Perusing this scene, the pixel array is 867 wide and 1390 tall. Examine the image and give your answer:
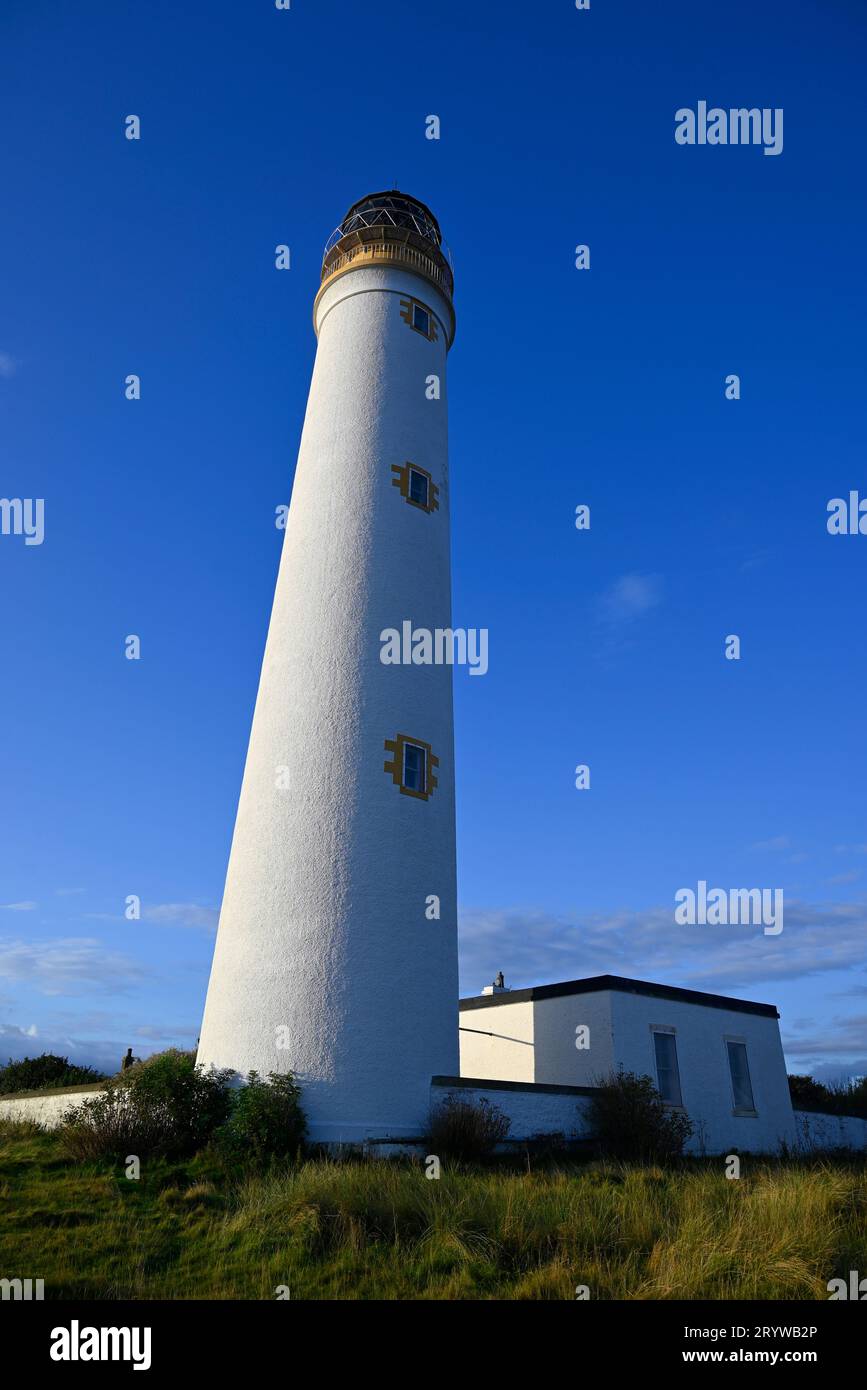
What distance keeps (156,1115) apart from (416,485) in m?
13.2

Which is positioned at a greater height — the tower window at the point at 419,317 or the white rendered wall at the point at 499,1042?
the tower window at the point at 419,317

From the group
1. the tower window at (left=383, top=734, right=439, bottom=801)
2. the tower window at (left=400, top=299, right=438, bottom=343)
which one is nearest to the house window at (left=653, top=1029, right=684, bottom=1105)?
the tower window at (left=383, top=734, right=439, bottom=801)

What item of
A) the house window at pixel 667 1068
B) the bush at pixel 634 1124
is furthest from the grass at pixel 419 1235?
the house window at pixel 667 1068

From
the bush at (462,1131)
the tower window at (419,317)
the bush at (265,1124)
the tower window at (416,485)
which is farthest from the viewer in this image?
the tower window at (419,317)

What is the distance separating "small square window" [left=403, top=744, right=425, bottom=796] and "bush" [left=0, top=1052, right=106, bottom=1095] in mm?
11515

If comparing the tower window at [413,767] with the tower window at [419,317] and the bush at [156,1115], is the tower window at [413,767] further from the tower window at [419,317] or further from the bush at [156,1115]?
the tower window at [419,317]

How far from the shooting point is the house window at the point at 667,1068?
1955 cm

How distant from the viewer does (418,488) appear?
19.0 metres

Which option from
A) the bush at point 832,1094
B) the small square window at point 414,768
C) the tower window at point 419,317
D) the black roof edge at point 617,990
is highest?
the tower window at point 419,317

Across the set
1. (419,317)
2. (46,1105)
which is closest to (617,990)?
(46,1105)

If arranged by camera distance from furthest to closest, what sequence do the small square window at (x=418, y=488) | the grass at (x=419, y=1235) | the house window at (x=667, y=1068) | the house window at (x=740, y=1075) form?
the house window at (x=740, y=1075) < the house window at (x=667, y=1068) < the small square window at (x=418, y=488) < the grass at (x=419, y=1235)

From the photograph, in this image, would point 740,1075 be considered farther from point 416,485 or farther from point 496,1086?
point 416,485

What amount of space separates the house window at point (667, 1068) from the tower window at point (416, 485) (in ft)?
43.3
